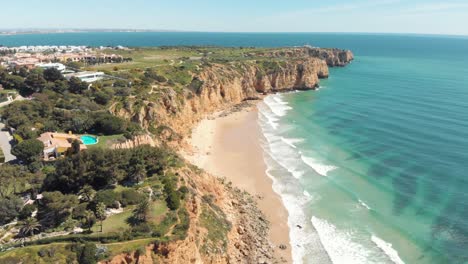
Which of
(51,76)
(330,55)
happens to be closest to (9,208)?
(51,76)

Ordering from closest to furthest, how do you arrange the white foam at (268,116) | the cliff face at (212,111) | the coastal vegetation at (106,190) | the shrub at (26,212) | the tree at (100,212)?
1. the coastal vegetation at (106,190)
2. the tree at (100,212)
3. the shrub at (26,212)
4. the cliff face at (212,111)
5. the white foam at (268,116)

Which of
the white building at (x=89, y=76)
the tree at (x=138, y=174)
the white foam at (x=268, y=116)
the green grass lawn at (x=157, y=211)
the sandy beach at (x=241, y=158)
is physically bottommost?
the sandy beach at (x=241, y=158)

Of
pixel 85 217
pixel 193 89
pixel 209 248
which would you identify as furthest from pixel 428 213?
pixel 193 89

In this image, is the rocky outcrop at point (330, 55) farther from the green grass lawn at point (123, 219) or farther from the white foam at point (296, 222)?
the green grass lawn at point (123, 219)

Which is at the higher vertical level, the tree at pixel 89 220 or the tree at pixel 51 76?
the tree at pixel 51 76

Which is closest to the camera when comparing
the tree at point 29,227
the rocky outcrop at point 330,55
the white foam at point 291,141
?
the tree at point 29,227

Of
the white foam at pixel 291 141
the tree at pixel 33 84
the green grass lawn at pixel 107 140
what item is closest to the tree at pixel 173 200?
the green grass lawn at pixel 107 140

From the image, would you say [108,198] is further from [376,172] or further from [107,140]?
[376,172]
